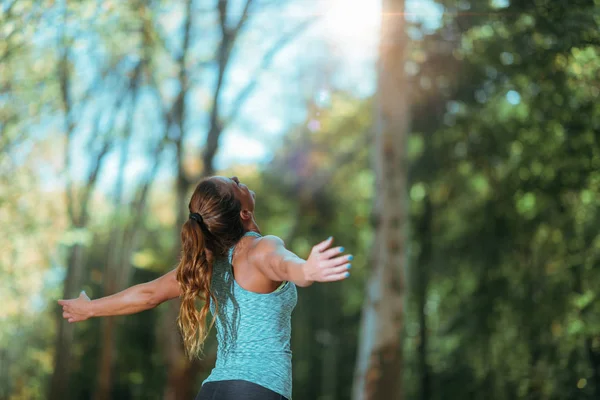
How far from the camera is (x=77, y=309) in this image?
4.28m

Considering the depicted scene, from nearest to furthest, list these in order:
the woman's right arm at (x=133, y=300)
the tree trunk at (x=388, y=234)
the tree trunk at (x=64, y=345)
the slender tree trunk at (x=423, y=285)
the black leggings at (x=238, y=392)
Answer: the black leggings at (x=238, y=392)
the woman's right arm at (x=133, y=300)
the tree trunk at (x=388, y=234)
the tree trunk at (x=64, y=345)
the slender tree trunk at (x=423, y=285)

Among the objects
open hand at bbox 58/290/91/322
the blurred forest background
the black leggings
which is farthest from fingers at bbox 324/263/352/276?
the blurred forest background

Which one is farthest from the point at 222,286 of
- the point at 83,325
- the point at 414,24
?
the point at 83,325

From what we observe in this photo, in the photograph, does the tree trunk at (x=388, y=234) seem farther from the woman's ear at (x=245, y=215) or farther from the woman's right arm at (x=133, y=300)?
the woman's ear at (x=245, y=215)

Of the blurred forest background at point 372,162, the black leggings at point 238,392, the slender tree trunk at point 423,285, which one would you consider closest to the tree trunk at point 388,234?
the blurred forest background at point 372,162

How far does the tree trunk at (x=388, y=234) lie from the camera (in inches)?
477

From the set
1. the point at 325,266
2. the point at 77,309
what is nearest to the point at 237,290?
the point at 325,266

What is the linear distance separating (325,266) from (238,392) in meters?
0.75

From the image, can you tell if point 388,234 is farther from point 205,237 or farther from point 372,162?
point 205,237

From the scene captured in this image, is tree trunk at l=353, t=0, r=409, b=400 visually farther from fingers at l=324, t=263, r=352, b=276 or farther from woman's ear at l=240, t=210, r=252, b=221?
fingers at l=324, t=263, r=352, b=276

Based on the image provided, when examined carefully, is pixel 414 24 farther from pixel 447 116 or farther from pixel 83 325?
pixel 83 325

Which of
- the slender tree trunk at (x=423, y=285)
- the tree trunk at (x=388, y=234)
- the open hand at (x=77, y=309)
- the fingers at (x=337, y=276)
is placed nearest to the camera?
the fingers at (x=337, y=276)

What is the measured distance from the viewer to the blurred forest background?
12594 millimetres

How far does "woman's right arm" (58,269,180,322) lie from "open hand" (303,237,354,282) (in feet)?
3.85
